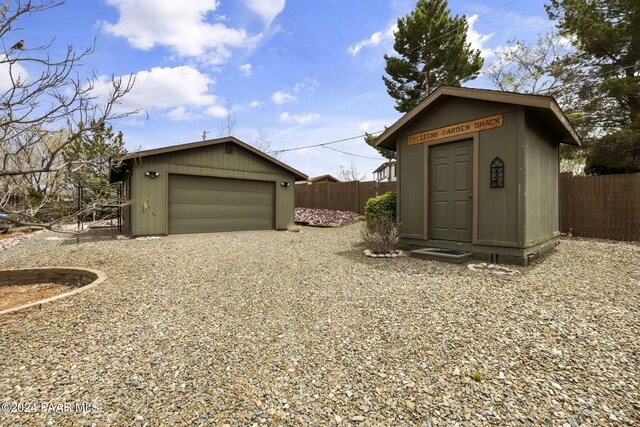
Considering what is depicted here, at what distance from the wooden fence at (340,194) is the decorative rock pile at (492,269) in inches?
336

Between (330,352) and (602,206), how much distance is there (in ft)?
32.0

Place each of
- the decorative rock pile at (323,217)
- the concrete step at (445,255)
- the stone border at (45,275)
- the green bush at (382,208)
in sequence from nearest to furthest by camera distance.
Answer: the stone border at (45,275), the concrete step at (445,255), the green bush at (382,208), the decorative rock pile at (323,217)

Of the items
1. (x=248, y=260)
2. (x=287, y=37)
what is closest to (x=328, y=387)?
(x=248, y=260)

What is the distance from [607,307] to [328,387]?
126 inches

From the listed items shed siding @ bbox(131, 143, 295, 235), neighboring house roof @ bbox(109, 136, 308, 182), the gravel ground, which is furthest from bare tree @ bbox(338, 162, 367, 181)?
the gravel ground

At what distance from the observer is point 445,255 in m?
5.23

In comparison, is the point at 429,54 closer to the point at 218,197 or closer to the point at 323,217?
the point at 323,217

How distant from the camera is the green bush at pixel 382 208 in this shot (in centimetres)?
691

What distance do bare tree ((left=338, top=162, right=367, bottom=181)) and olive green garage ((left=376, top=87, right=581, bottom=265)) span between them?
1187 inches

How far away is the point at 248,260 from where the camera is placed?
213 inches

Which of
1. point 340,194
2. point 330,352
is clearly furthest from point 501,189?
point 340,194

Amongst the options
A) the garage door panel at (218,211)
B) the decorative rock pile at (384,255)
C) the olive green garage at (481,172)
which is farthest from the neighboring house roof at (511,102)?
the garage door panel at (218,211)

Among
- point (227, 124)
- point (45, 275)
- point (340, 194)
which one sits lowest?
point (45, 275)

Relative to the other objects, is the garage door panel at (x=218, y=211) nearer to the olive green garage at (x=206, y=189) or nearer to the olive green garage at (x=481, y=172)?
the olive green garage at (x=206, y=189)
